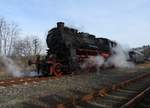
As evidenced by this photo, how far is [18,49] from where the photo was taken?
6706cm

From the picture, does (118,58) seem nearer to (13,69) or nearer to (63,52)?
(63,52)

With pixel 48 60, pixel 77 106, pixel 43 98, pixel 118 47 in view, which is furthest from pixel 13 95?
pixel 118 47

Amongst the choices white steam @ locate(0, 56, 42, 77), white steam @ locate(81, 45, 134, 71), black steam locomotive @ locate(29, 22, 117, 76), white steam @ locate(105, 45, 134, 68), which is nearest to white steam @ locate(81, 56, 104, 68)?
white steam @ locate(81, 45, 134, 71)

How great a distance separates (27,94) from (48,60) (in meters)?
9.11

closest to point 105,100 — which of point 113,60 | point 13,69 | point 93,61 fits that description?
point 93,61

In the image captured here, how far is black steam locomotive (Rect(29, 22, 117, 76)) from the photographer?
2069 cm

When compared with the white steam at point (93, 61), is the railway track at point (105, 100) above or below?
below

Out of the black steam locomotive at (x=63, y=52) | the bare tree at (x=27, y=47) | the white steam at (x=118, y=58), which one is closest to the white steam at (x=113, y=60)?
the white steam at (x=118, y=58)

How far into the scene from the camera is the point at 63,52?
21953 mm

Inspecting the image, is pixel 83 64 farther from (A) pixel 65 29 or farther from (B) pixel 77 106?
(B) pixel 77 106

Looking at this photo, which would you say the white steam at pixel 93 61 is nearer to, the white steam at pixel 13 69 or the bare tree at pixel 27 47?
the white steam at pixel 13 69

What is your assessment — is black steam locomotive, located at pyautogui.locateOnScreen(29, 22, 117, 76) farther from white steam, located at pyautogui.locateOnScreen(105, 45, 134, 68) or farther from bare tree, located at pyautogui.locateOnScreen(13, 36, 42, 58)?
bare tree, located at pyautogui.locateOnScreen(13, 36, 42, 58)

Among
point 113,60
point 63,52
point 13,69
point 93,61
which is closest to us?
point 63,52

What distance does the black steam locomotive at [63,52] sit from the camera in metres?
20.7
